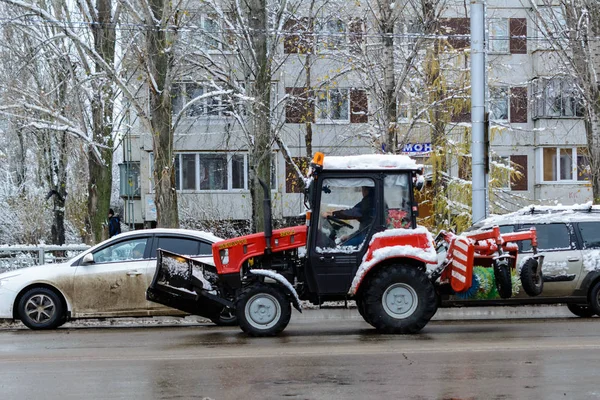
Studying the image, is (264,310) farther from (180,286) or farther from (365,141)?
(365,141)

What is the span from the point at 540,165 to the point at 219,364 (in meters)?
32.0

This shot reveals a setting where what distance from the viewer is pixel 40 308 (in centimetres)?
1470

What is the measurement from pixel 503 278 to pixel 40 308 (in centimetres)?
732

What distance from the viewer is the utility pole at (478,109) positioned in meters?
18.0

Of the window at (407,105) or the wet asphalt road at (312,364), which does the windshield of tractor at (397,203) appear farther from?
the window at (407,105)

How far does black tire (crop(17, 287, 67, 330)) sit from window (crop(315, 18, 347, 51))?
12663mm

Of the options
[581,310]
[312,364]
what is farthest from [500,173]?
[312,364]

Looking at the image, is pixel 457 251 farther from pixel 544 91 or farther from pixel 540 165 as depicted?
pixel 540 165

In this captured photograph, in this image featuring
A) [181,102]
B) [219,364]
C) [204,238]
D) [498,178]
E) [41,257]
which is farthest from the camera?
[181,102]

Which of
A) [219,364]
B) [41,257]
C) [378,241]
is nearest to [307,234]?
[378,241]

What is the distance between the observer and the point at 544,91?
3656 cm

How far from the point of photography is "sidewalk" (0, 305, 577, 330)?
16.1 metres

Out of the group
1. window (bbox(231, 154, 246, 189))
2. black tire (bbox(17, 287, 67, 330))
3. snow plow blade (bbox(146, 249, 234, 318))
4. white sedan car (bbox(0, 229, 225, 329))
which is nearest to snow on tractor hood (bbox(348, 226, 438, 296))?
snow plow blade (bbox(146, 249, 234, 318))

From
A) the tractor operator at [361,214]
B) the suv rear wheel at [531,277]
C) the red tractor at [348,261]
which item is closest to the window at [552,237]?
the suv rear wheel at [531,277]
